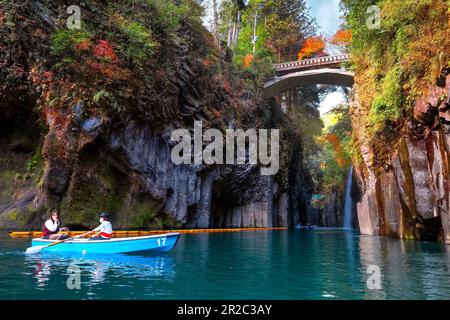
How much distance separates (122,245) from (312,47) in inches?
1647

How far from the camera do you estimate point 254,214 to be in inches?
1521

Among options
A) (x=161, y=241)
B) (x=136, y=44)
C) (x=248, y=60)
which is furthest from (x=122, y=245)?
(x=248, y=60)

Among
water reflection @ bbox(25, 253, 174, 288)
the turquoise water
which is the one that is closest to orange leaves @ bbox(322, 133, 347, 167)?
the turquoise water

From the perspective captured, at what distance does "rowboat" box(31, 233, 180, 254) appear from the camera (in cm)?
1339

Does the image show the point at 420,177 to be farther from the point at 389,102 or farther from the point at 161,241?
the point at 161,241

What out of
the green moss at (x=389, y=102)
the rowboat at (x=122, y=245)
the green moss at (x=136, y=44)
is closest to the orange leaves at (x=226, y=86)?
the green moss at (x=136, y=44)

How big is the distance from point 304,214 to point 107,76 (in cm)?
3908

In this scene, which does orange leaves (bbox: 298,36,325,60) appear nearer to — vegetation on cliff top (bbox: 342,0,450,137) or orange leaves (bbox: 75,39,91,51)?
vegetation on cliff top (bbox: 342,0,450,137)

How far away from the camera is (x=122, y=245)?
44.2 ft

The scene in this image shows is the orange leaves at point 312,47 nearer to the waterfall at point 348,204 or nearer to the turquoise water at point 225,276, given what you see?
the waterfall at point 348,204
